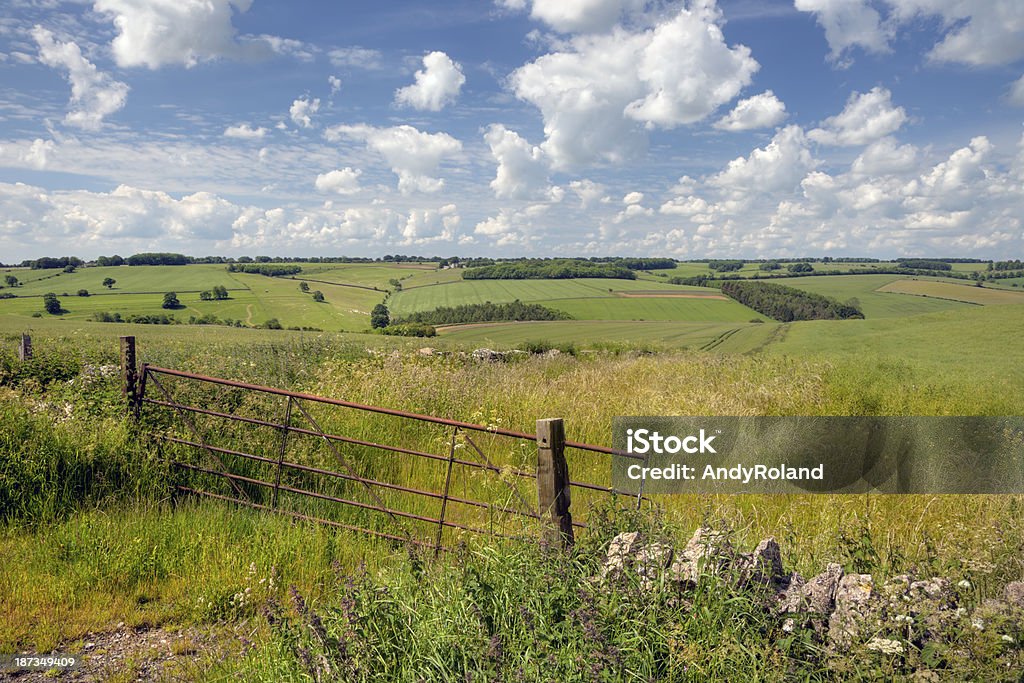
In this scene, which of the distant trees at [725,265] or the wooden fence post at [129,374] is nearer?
the wooden fence post at [129,374]

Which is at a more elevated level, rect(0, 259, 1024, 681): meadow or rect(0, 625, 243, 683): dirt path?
rect(0, 259, 1024, 681): meadow

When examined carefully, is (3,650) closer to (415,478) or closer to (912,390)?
(415,478)

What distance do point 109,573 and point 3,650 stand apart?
819 millimetres

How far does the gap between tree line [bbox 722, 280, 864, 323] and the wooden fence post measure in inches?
2166

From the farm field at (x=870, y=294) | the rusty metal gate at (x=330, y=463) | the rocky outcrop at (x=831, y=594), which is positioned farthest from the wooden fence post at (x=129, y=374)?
the farm field at (x=870, y=294)

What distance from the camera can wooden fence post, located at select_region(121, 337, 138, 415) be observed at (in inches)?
253

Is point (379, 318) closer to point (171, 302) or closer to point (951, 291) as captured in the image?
point (171, 302)

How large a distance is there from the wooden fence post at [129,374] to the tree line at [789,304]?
2166 inches

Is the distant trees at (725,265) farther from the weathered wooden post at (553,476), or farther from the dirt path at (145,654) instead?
the dirt path at (145,654)

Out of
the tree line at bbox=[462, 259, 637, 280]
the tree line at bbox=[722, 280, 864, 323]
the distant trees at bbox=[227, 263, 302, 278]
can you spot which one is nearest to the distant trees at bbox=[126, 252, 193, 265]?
the distant trees at bbox=[227, 263, 302, 278]

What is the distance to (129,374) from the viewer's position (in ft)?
21.2

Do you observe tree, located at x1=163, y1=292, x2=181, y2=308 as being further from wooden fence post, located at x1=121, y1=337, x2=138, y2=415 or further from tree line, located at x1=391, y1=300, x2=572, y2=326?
wooden fence post, located at x1=121, y1=337, x2=138, y2=415

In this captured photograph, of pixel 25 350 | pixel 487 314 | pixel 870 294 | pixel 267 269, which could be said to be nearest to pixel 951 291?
→ pixel 870 294

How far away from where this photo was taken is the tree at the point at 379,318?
60.4 metres
